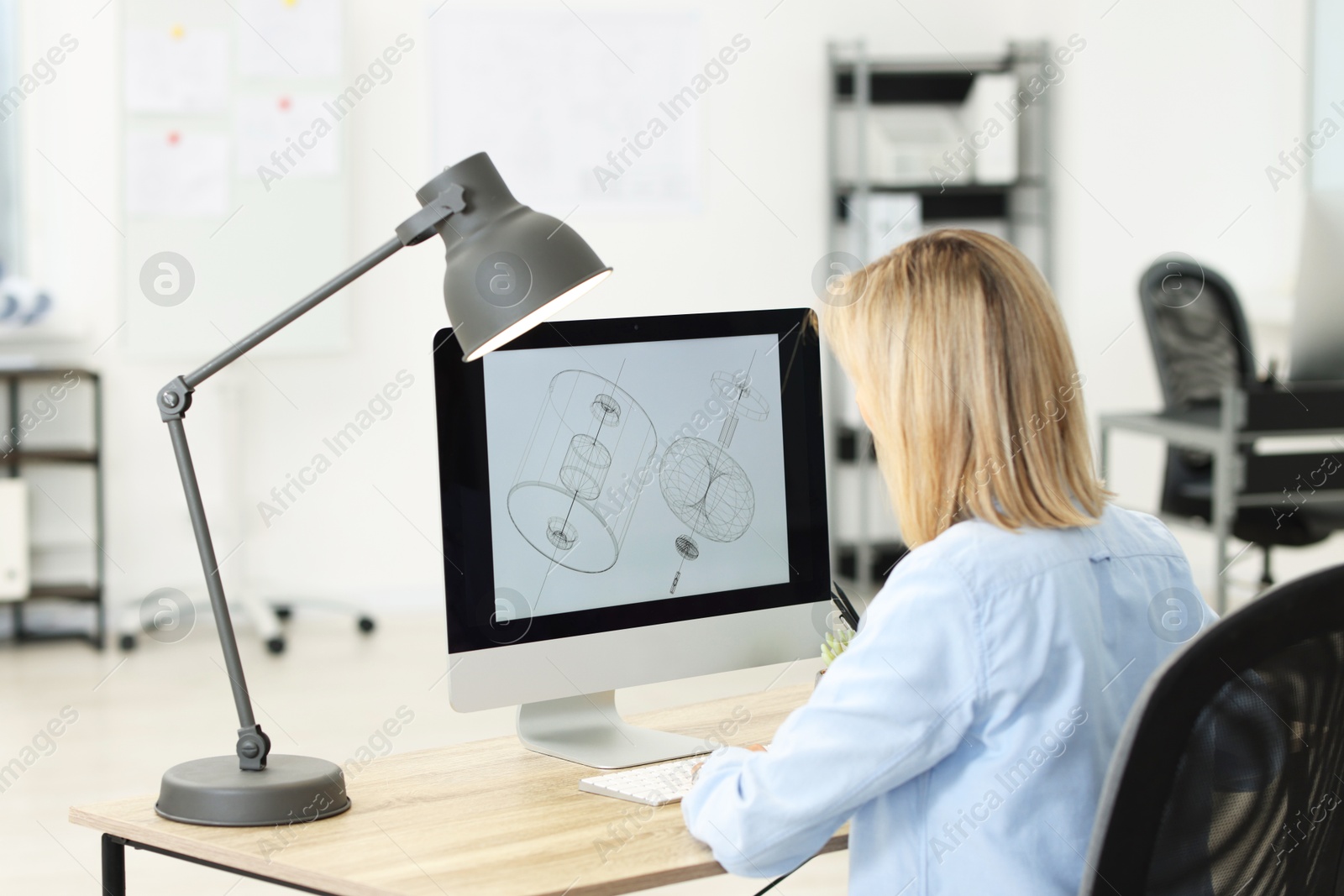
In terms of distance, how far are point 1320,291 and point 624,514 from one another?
2.13 meters

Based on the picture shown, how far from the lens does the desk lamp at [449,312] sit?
106 centimetres

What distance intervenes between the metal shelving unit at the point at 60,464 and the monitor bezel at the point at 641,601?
10.9ft

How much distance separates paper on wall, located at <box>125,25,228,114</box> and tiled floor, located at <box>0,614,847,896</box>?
69.7 inches

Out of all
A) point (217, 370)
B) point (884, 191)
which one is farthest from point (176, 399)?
point (884, 191)

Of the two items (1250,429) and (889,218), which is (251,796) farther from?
(889,218)

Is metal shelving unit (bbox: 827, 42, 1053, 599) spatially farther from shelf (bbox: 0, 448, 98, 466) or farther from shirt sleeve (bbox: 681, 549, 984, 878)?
shirt sleeve (bbox: 681, 549, 984, 878)

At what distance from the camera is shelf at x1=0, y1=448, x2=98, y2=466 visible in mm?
4141

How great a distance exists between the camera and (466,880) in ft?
3.37

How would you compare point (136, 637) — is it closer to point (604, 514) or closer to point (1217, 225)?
point (604, 514)

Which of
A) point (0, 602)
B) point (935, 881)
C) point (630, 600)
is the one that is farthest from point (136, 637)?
point (935, 881)

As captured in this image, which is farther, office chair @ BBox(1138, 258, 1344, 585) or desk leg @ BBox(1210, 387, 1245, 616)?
office chair @ BBox(1138, 258, 1344, 585)

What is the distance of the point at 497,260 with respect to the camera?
1.06 m

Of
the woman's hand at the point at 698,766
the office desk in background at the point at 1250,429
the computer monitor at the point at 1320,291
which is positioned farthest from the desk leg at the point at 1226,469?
the woman's hand at the point at 698,766

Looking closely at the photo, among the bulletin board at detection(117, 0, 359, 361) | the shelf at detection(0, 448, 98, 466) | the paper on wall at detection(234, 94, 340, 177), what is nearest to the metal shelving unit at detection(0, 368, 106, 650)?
the shelf at detection(0, 448, 98, 466)
